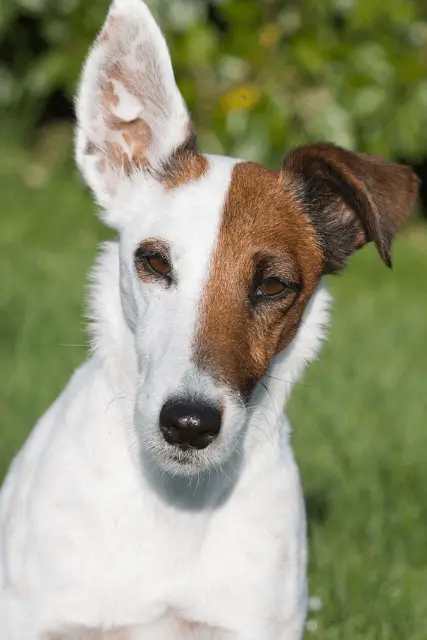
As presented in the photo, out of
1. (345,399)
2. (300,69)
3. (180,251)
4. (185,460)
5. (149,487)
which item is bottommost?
(345,399)

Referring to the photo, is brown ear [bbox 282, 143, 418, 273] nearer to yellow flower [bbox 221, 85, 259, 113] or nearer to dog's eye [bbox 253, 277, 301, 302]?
dog's eye [bbox 253, 277, 301, 302]

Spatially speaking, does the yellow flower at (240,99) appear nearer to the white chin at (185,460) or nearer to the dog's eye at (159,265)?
the dog's eye at (159,265)

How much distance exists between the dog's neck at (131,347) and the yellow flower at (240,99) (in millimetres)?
7859

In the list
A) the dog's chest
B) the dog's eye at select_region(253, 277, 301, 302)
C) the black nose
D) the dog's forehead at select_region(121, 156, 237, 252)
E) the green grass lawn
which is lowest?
the green grass lawn

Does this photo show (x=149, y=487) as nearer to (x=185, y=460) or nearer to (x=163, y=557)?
(x=163, y=557)

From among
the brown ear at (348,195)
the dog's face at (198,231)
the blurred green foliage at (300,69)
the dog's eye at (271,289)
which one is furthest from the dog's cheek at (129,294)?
the blurred green foliage at (300,69)

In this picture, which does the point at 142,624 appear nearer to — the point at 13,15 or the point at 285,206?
the point at 285,206

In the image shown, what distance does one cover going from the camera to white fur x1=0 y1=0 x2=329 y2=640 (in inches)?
167

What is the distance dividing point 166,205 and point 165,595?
1338mm

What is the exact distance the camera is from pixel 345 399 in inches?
324

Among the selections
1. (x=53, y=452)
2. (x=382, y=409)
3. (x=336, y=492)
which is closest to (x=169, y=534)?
(x=53, y=452)

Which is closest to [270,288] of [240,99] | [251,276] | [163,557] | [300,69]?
[251,276]

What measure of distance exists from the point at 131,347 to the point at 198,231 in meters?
0.49

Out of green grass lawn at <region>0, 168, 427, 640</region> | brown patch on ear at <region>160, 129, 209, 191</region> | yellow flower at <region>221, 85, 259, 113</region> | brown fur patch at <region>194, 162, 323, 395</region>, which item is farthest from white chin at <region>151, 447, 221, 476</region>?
yellow flower at <region>221, 85, 259, 113</region>
